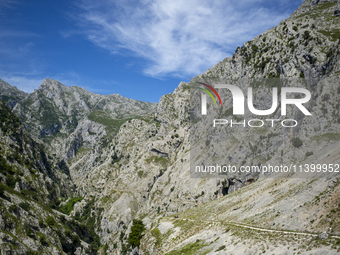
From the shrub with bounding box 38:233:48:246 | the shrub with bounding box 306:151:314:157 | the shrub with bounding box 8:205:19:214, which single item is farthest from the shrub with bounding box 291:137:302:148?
the shrub with bounding box 8:205:19:214

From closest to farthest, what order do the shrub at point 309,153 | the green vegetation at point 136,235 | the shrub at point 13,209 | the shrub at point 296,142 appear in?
the shrub at point 309,153 < the shrub at point 13,209 < the green vegetation at point 136,235 < the shrub at point 296,142

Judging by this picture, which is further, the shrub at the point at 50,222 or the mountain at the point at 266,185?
the shrub at the point at 50,222

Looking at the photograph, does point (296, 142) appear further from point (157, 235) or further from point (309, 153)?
point (157, 235)

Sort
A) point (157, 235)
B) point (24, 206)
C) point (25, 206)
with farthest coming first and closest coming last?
point (25, 206)
point (24, 206)
point (157, 235)

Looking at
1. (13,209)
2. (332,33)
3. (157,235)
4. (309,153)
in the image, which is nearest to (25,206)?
(13,209)

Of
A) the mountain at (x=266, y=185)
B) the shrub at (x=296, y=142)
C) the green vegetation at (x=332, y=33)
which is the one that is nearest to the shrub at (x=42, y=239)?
the mountain at (x=266, y=185)

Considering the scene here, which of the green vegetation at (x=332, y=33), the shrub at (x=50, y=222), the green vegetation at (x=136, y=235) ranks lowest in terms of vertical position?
the green vegetation at (x=136, y=235)

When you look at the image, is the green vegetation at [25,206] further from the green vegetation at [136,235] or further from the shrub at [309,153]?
the shrub at [309,153]

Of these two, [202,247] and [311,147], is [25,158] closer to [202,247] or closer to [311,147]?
[202,247]

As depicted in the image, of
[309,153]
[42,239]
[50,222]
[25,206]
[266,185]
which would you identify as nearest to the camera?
[266,185]

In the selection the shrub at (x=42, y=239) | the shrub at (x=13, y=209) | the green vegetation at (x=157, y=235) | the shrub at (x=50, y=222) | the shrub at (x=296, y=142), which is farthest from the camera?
the shrub at (x=50, y=222)

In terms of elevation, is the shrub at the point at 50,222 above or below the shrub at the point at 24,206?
below

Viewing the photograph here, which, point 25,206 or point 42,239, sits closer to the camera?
point 42,239

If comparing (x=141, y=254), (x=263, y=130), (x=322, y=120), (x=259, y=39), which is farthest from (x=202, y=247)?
(x=259, y=39)
